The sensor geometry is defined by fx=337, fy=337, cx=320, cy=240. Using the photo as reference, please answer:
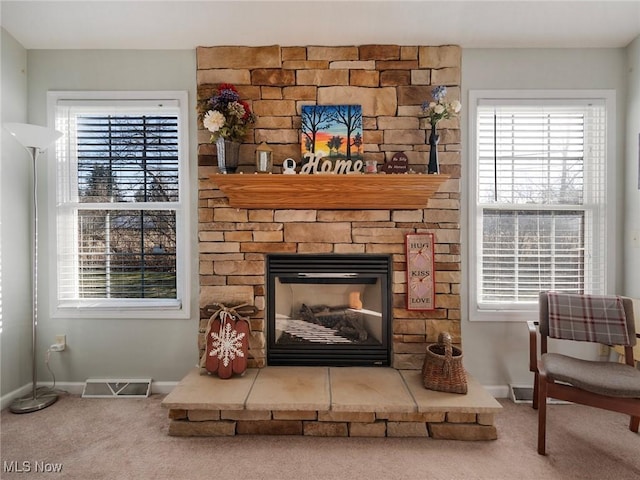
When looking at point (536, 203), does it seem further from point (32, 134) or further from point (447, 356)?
point (32, 134)

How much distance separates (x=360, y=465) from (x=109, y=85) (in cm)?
298

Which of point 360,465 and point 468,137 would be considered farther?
point 468,137

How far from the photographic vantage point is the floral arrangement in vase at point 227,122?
85.7 inches

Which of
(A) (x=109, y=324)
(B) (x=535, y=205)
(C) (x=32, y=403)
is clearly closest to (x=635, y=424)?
(B) (x=535, y=205)

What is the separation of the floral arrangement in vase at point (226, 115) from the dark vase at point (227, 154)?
0.04m

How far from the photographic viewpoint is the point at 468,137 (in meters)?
2.43

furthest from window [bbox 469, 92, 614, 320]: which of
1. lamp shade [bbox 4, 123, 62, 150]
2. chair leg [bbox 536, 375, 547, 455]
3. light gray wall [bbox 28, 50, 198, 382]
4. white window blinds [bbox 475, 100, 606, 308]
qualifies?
lamp shade [bbox 4, 123, 62, 150]

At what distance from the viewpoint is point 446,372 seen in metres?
2.02

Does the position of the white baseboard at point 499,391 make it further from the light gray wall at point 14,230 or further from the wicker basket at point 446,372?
the light gray wall at point 14,230

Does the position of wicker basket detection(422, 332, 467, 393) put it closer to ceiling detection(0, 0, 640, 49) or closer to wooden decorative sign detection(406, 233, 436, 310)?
wooden decorative sign detection(406, 233, 436, 310)

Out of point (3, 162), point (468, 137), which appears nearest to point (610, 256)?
point (468, 137)

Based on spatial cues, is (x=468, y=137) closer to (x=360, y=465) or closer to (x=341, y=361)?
(x=341, y=361)

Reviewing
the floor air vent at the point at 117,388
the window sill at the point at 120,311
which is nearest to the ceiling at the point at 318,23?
the window sill at the point at 120,311

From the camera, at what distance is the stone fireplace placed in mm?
2385
